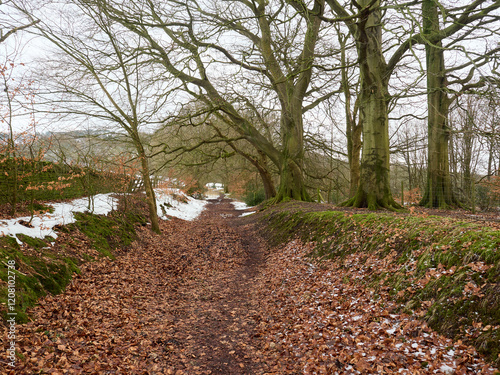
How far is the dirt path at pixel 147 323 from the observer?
3523 millimetres

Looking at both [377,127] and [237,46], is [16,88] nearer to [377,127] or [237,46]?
[237,46]

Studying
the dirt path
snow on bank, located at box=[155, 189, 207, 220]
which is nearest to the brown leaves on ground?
the dirt path

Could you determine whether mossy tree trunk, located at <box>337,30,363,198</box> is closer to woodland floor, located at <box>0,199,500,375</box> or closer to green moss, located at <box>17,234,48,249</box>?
woodland floor, located at <box>0,199,500,375</box>

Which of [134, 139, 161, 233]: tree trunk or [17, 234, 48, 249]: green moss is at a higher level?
[134, 139, 161, 233]: tree trunk

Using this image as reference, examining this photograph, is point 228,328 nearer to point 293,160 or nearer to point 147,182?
point 147,182

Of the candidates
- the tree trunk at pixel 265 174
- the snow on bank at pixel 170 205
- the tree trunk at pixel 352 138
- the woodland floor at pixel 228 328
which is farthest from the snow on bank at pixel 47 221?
the tree trunk at pixel 352 138

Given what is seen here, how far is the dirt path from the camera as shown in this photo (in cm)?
352

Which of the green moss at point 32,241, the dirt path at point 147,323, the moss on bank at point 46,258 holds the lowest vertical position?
the dirt path at point 147,323

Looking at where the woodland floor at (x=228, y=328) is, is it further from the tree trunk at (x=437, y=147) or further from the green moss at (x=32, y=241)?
the tree trunk at (x=437, y=147)

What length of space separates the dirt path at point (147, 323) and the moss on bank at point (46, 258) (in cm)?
23

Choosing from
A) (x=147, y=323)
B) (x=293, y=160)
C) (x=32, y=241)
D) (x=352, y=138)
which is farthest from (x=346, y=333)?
(x=352, y=138)

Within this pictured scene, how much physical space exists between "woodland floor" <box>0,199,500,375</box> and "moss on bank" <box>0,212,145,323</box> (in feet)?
0.74

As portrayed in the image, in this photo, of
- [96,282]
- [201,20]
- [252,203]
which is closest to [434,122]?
[201,20]

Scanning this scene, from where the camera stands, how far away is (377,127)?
9.23m
